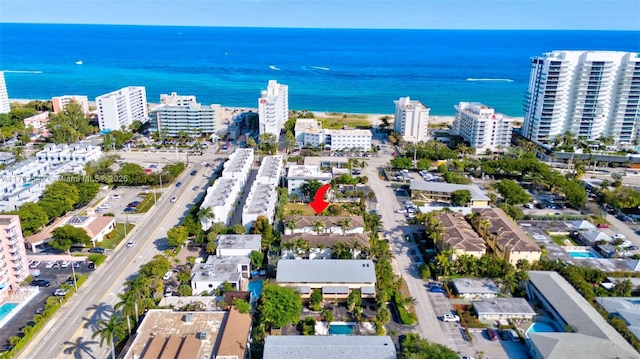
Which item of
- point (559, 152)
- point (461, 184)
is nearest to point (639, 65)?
point (559, 152)

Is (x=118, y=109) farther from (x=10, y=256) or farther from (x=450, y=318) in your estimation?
(x=450, y=318)

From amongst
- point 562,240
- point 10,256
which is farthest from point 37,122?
point 562,240

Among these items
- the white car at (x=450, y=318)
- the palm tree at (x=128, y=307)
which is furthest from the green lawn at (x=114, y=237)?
the white car at (x=450, y=318)

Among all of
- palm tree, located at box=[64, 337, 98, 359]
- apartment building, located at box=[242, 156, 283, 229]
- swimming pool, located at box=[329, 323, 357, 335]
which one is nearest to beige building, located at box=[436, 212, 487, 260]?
swimming pool, located at box=[329, 323, 357, 335]

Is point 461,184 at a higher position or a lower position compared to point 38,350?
higher

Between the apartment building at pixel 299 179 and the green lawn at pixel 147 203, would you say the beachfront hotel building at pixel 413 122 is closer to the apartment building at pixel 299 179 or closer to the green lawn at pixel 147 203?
the apartment building at pixel 299 179

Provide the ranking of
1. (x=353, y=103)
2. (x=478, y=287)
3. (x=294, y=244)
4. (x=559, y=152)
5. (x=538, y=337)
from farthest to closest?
(x=353, y=103) → (x=559, y=152) → (x=294, y=244) → (x=478, y=287) → (x=538, y=337)

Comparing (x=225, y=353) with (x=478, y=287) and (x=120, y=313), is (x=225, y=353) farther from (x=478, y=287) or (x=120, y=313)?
(x=478, y=287)
